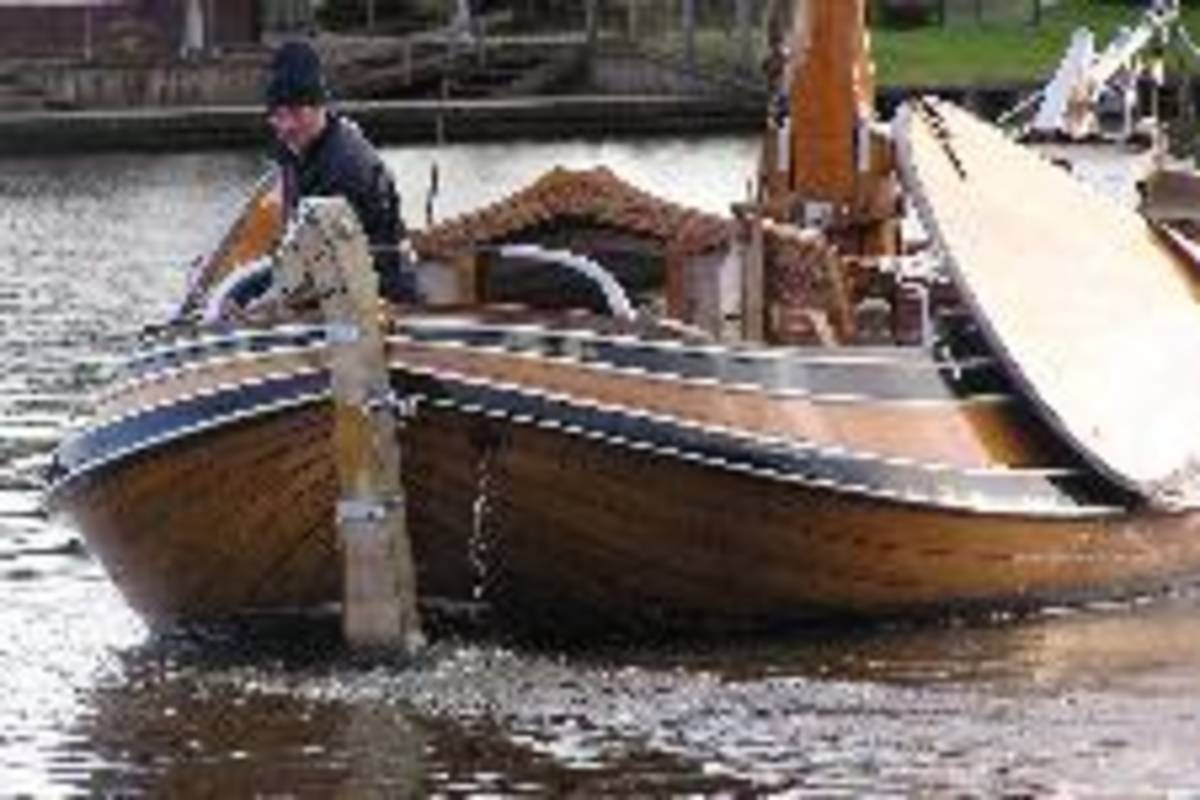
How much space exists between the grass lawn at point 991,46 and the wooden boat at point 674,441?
188 feet

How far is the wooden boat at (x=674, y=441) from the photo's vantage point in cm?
2153

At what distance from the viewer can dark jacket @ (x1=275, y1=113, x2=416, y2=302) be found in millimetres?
22281

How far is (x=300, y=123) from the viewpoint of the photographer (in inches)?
884

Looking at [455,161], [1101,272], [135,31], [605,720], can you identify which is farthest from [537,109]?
[605,720]

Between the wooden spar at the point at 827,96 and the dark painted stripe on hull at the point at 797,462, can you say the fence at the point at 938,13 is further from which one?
the dark painted stripe on hull at the point at 797,462

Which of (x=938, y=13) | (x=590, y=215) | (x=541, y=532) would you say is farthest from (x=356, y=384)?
(x=938, y=13)

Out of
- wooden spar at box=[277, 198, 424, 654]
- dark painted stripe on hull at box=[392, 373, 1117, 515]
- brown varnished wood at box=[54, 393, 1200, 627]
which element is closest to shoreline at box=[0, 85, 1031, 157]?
dark painted stripe on hull at box=[392, 373, 1117, 515]

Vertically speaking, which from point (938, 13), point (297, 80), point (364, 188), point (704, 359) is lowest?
point (938, 13)

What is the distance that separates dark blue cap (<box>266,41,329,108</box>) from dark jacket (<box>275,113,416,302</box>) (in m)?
0.24

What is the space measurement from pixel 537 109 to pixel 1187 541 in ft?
193

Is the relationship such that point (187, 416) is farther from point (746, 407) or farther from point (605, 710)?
point (746, 407)

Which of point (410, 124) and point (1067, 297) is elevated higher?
point (1067, 297)

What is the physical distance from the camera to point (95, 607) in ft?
84.6

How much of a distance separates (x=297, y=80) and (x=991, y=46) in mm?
75230
